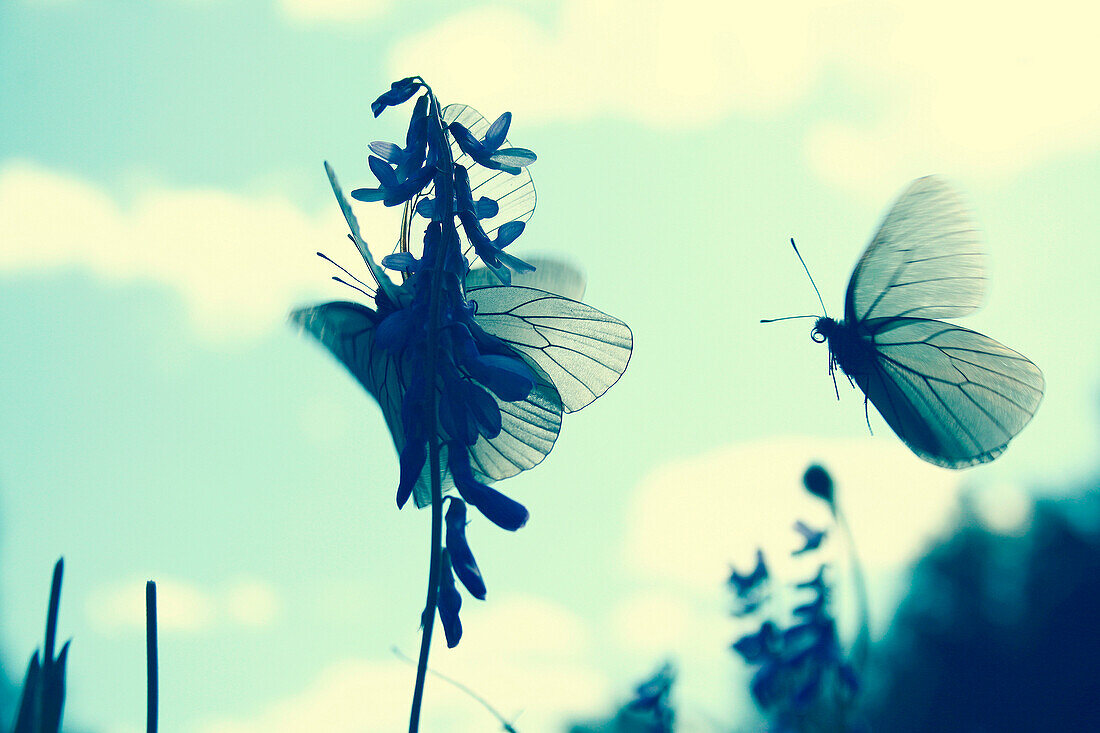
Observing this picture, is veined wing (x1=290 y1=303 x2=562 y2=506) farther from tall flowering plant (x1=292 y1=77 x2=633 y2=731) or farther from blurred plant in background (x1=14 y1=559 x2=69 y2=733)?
blurred plant in background (x1=14 y1=559 x2=69 y2=733)

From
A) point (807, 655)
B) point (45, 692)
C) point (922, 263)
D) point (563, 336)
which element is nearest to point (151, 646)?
point (45, 692)

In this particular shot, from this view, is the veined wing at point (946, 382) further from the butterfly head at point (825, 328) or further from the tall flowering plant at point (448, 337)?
the tall flowering plant at point (448, 337)

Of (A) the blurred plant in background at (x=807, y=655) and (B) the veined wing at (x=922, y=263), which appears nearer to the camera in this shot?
(A) the blurred plant in background at (x=807, y=655)

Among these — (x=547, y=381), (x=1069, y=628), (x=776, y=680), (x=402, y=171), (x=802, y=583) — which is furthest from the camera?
(x=1069, y=628)

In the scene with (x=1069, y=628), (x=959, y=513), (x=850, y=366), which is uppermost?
(x=959, y=513)

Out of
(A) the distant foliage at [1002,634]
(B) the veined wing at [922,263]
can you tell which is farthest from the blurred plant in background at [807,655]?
(A) the distant foliage at [1002,634]

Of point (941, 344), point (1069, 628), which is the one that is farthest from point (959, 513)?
point (941, 344)

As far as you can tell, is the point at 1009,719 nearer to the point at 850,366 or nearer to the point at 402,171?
the point at 850,366

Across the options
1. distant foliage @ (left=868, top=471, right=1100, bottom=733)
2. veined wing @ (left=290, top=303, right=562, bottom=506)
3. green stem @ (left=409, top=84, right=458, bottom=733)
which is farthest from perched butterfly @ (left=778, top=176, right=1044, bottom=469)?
distant foliage @ (left=868, top=471, right=1100, bottom=733)
